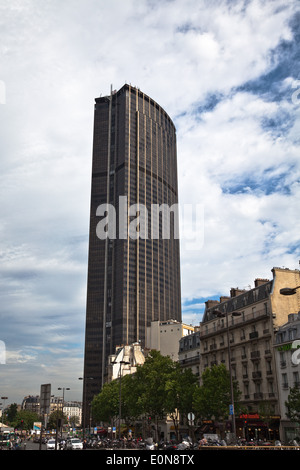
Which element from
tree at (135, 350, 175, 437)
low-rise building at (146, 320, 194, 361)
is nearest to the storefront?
tree at (135, 350, 175, 437)

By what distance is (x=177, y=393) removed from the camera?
64062 millimetres

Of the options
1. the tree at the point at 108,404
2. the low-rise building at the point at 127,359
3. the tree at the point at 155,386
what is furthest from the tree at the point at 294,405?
the low-rise building at the point at 127,359

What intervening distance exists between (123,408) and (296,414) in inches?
1790

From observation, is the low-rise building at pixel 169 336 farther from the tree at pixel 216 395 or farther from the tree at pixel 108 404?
the tree at pixel 216 395

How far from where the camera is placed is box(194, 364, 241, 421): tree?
5331 centimetres

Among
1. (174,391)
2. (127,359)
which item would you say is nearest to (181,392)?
(174,391)

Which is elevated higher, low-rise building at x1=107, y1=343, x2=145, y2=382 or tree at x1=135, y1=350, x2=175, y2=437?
low-rise building at x1=107, y1=343, x2=145, y2=382

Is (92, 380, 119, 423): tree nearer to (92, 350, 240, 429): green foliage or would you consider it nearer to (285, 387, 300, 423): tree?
(92, 350, 240, 429): green foliage

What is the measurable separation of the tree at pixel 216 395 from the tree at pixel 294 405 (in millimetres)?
7506

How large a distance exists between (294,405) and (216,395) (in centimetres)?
1084

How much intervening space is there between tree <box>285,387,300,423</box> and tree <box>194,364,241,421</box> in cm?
751

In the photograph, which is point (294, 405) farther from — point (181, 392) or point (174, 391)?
point (174, 391)

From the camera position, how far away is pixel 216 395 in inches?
2099
